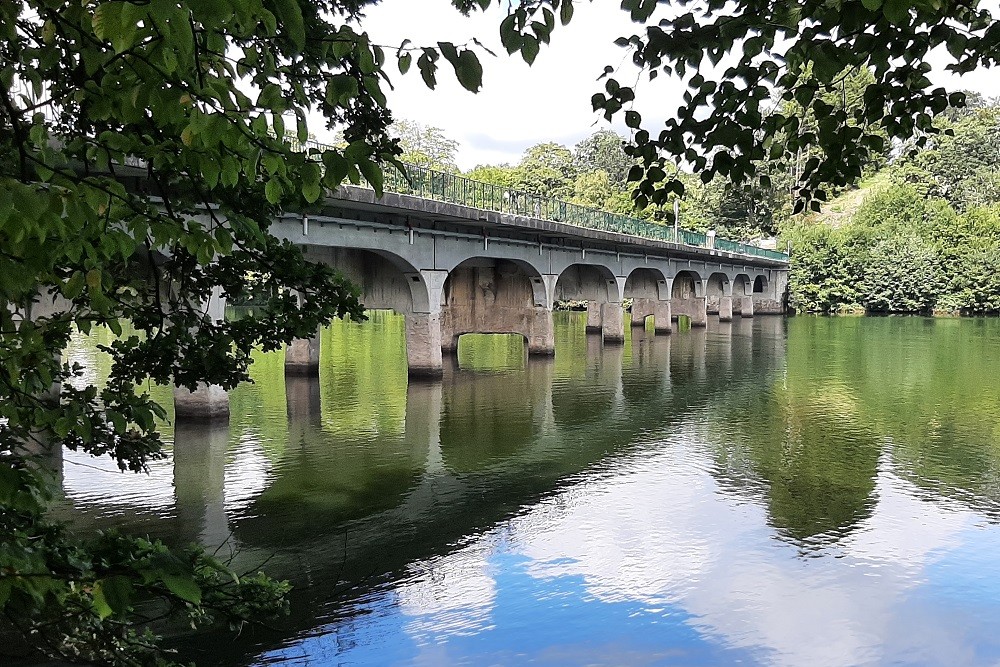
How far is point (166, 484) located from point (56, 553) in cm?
949

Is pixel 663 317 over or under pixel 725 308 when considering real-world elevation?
under

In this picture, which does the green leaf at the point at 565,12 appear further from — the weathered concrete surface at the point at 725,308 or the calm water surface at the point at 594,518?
the weathered concrete surface at the point at 725,308

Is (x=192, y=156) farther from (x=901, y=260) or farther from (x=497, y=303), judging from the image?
(x=901, y=260)

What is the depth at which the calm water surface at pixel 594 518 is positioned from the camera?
7406 mm

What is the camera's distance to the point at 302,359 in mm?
24094

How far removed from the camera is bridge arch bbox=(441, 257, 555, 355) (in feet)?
96.9

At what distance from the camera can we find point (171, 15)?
1.89 m

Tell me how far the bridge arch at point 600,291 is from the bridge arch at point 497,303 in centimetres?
570

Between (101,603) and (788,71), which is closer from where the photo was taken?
(101,603)

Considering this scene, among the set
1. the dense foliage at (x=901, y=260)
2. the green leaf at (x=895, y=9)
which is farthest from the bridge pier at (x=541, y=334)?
the dense foliage at (x=901, y=260)

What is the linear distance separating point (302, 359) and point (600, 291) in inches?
637

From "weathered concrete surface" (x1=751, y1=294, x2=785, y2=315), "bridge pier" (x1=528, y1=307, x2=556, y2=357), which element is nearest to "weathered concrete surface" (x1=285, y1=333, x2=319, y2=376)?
"bridge pier" (x1=528, y1=307, x2=556, y2=357)

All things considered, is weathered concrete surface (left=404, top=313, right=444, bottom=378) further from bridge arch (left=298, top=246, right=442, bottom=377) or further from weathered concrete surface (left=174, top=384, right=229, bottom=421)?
weathered concrete surface (left=174, top=384, right=229, bottom=421)

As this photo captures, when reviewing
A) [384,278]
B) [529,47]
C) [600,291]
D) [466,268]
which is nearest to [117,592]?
[529,47]
